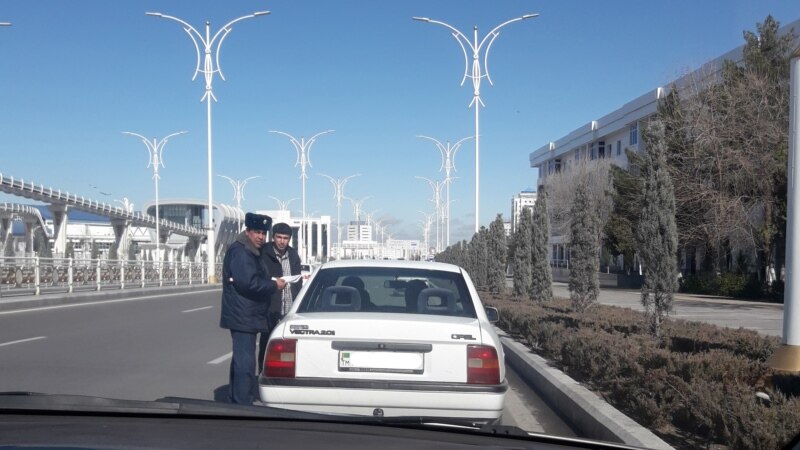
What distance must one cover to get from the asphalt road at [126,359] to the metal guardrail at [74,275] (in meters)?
4.26

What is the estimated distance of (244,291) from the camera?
6754 millimetres

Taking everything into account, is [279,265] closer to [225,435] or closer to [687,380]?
Result: [687,380]

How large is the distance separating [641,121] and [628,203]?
12173 mm

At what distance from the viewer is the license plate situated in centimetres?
546

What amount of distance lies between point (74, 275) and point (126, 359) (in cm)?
1874

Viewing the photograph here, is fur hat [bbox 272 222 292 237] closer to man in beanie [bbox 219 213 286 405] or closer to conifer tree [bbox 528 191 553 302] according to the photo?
man in beanie [bbox 219 213 286 405]

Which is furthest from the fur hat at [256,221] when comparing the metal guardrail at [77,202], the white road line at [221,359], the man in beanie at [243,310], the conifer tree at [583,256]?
the metal guardrail at [77,202]

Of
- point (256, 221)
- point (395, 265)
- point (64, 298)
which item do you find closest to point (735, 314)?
point (395, 265)

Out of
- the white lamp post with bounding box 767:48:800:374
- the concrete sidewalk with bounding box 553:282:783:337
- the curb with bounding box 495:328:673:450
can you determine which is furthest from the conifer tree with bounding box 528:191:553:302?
the white lamp post with bounding box 767:48:800:374

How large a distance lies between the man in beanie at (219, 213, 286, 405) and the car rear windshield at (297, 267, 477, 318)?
505 millimetres

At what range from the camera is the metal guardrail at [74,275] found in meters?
23.5

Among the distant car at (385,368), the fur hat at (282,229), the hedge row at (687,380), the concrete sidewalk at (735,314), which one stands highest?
the fur hat at (282,229)

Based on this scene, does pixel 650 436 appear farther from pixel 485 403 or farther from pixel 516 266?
pixel 516 266

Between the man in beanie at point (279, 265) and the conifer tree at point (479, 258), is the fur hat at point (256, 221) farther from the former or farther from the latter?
the conifer tree at point (479, 258)
